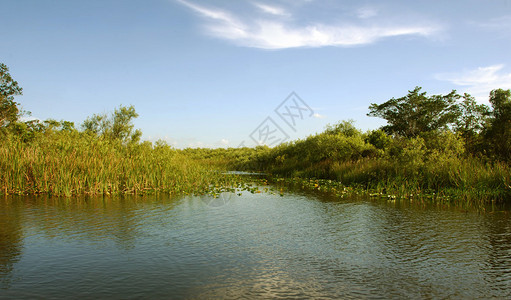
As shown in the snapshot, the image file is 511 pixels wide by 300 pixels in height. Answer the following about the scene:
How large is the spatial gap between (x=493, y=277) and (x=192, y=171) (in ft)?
57.6

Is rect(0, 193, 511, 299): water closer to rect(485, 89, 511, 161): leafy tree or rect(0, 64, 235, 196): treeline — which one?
rect(0, 64, 235, 196): treeline

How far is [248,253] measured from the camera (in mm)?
7691

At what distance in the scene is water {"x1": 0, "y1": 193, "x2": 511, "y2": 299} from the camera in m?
5.77

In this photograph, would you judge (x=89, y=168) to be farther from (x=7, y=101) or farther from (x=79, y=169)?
(x=7, y=101)

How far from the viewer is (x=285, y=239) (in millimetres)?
9016

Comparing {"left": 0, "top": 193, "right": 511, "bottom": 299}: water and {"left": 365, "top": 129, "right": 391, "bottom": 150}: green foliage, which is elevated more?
{"left": 365, "top": 129, "right": 391, "bottom": 150}: green foliage

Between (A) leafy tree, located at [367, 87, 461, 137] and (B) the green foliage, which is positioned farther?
(A) leafy tree, located at [367, 87, 461, 137]

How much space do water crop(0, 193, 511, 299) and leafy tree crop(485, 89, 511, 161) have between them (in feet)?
55.3

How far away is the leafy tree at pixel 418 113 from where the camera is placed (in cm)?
4500

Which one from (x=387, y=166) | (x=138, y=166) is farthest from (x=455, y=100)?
(x=138, y=166)

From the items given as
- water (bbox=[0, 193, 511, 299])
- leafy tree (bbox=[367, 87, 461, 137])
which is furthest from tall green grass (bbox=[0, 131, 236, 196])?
leafy tree (bbox=[367, 87, 461, 137])

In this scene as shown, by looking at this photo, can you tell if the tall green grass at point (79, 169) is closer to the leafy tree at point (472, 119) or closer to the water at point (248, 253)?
the water at point (248, 253)

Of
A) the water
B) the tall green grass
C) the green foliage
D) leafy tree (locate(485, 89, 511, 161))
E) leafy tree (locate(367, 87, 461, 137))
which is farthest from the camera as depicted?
leafy tree (locate(367, 87, 461, 137))

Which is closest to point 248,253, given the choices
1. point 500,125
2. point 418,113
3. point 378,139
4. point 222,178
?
point 222,178
